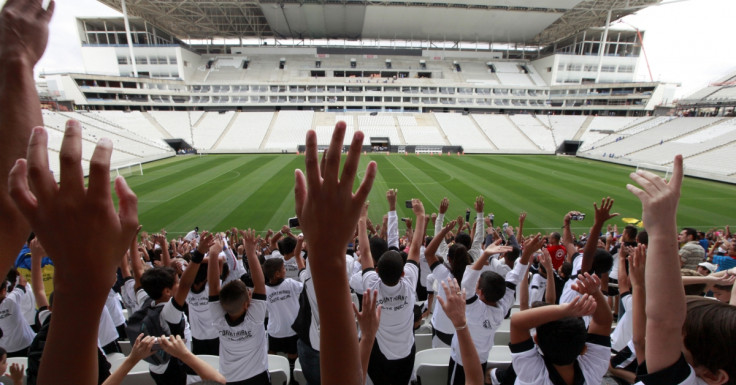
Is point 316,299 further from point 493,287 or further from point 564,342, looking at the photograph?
point 493,287

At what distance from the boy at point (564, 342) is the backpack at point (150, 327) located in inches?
112

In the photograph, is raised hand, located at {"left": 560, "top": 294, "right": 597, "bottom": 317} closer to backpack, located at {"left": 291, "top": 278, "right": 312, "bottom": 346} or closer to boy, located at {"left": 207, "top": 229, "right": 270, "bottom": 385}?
backpack, located at {"left": 291, "top": 278, "right": 312, "bottom": 346}

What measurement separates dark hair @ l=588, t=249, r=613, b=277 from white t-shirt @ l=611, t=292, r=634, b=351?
1.02 m

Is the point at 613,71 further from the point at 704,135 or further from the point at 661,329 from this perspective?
the point at 661,329

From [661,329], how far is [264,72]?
6433cm

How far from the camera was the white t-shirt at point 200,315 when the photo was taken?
355 cm

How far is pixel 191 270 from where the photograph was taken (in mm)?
3109

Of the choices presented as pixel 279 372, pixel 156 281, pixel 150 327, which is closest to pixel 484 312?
pixel 279 372

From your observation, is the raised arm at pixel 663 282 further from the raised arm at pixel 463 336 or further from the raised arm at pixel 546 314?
the raised arm at pixel 463 336

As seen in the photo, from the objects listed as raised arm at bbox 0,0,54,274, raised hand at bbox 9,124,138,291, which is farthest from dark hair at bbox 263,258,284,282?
raised hand at bbox 9,124,138,291

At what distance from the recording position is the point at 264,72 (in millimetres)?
58656

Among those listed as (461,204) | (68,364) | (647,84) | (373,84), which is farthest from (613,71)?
(68,364)

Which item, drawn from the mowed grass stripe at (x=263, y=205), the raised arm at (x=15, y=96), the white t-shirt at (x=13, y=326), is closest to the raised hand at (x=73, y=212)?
the raised arm at (x=15, y=96)

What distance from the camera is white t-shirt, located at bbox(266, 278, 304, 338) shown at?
3992mm
